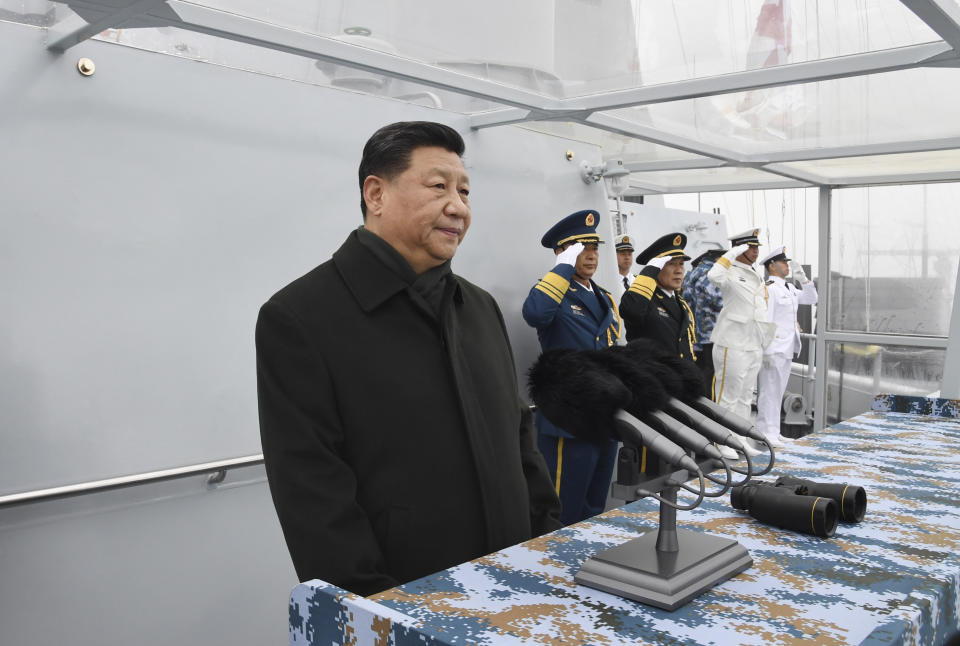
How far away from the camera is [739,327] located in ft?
23.1

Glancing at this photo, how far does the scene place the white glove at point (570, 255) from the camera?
4242 millimetres

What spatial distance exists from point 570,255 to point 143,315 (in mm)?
2390

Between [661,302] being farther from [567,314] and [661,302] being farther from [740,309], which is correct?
[567,314]

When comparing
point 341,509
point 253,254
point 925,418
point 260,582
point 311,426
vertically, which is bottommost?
point 260,582

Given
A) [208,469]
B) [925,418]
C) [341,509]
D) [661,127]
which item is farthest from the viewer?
[661,127]

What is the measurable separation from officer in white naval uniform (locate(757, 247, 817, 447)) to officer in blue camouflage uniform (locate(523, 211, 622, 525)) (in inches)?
120

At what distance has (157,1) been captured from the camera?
2238mm

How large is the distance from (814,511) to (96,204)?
228 cm

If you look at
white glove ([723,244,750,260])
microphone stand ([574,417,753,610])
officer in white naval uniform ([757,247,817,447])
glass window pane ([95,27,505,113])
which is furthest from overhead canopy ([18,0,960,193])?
officer in white naval uniform ([757,247,817,447])

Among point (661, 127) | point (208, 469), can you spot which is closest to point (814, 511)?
point (208, 469)

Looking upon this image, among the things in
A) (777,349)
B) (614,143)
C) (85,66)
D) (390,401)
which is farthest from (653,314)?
(390,401)

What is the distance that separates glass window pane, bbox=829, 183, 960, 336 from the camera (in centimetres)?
692

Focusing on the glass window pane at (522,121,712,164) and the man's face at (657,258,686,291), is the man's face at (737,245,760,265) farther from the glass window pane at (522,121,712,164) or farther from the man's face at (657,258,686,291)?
the glass window pane at (522,121,712,164)

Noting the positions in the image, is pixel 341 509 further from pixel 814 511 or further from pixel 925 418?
pixel 925 418
